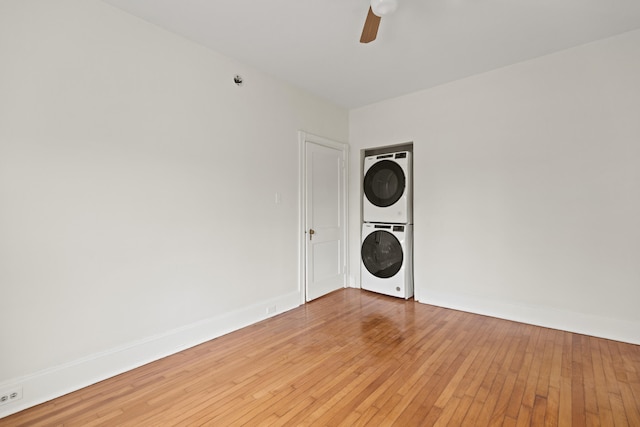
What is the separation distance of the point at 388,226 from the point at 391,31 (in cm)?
227

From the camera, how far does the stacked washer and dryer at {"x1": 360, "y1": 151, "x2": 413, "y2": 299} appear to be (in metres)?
3.81

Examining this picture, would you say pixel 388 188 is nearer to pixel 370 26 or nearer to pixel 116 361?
pixel 370 26

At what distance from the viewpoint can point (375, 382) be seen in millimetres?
2006

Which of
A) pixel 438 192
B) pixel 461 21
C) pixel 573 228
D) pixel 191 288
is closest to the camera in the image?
pixel 461 21

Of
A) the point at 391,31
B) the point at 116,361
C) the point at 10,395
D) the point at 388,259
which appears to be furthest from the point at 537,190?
the point at 10,395

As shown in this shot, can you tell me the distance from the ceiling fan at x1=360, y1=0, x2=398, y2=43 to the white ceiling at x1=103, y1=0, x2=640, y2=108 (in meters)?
0.35

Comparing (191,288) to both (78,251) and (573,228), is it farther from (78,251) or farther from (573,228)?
(573,228)

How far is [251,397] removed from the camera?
186 cm

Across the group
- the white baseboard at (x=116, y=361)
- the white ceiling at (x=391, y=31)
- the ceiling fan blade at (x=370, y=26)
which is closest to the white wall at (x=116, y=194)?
the white baseboard at (x=116, y=361)

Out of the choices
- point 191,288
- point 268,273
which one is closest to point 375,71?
point 268,273

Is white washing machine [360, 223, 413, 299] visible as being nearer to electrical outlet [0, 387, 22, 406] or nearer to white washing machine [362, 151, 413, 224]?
white washing machine [362, 151, 413, 224]

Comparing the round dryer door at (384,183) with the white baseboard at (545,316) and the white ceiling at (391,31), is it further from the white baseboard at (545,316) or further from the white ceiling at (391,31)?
the white baseboard at (545,316)

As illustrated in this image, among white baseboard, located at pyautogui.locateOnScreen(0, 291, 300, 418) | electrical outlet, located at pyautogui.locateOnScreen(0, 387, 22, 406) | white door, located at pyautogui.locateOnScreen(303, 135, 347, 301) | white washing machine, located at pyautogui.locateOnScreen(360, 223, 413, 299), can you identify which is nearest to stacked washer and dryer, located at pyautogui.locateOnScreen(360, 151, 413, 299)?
white washing machine, located at pyautogui.locateOnScreen(360, 223, 413, 299)

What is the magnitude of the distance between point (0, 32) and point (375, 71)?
2.89 metres
